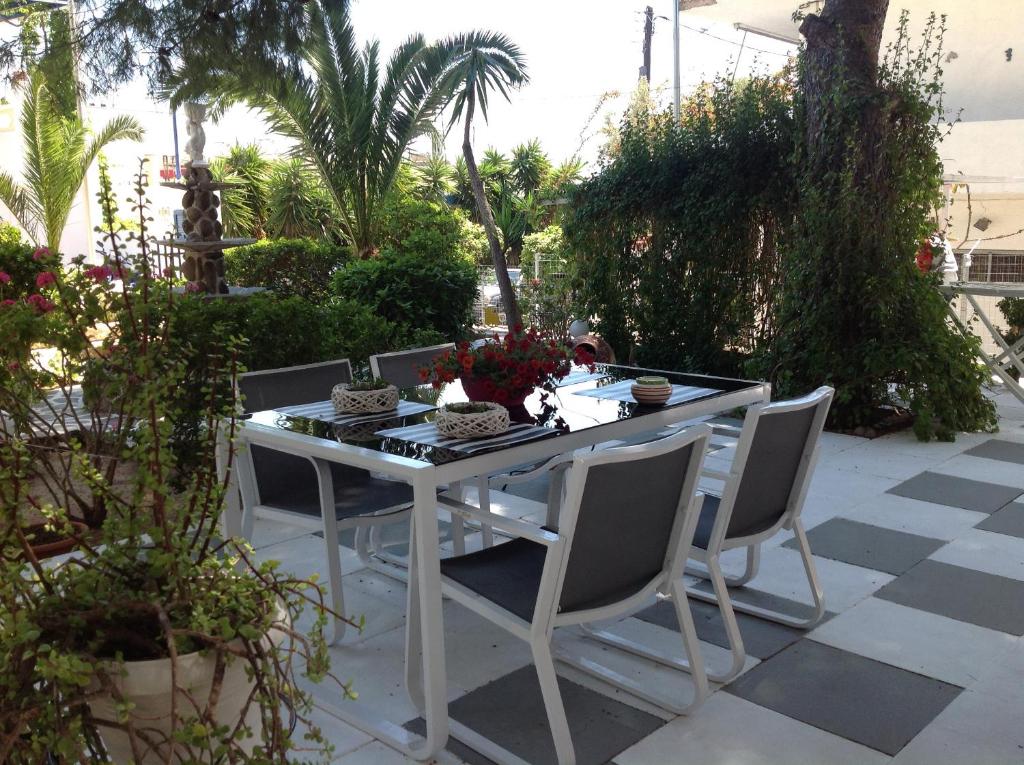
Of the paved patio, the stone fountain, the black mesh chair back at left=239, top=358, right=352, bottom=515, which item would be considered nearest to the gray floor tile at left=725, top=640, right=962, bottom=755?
the paved patio

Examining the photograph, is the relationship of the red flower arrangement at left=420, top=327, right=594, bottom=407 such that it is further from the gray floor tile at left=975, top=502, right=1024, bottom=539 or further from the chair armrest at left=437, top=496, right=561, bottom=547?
the gray floor tile at left=975, top=502, right=1024, bottom=539

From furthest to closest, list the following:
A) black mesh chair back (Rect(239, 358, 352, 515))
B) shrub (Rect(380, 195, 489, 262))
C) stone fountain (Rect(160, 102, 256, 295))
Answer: shrub (Rect(380, 195, 489, 262)) → stone fountain (Rect(160, 102, 256, 295)) → black mesh chair back (Rect(239, 358, 352, 515))

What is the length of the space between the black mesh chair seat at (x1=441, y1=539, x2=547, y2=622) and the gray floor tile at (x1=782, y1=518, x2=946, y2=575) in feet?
5.35

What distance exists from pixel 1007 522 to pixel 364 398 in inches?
114

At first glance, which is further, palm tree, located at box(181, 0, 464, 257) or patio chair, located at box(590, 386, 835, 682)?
palm tree, located at box(181, 0, 464, 257)

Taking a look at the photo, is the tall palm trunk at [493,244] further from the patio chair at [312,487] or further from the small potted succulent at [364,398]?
the small potted succulent at [364,398]

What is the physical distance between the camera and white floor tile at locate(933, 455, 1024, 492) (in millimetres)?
4684

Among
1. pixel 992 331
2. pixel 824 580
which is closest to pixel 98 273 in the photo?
pixel 824 580

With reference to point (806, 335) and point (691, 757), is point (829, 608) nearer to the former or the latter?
point (691, 757)

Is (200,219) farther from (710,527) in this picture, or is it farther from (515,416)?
(710,527)

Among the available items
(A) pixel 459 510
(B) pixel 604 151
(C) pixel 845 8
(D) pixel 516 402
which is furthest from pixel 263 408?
(B) pixel 604 151

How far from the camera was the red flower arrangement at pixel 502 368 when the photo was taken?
290cm

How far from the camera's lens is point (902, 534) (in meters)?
3.92

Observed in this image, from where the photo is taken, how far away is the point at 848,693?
259 cm
